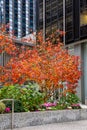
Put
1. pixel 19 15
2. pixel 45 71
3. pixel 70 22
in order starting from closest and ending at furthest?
pixel 45 71 → pixel 70 22 → pixel 19 15

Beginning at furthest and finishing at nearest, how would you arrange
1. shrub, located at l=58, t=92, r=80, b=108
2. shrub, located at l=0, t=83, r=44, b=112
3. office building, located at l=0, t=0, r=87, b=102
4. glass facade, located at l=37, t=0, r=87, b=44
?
office building, located at l=0, t=0, r=87, b=102 → glass facade, located at l=37, t=0, r=87, b=44 → shrub, located at l=58, t=92, r=80, b=108 → shrub, located at l=0, t=83, r=44, b=112

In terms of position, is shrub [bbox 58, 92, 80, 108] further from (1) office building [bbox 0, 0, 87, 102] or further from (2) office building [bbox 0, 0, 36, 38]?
(2) office building [bbox 0, 0, 36, 38]

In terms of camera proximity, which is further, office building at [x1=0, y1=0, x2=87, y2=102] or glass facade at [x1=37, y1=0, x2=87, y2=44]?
office building at [x1=0, y1=0, x2=87, y2=102]

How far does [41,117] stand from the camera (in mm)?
15688

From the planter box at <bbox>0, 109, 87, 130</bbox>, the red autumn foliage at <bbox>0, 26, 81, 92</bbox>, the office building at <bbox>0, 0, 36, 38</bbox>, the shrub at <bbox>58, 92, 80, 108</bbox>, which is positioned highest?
the office building at <bbox>0, 0, 36, 38</bbox>

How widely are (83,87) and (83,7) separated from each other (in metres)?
9.18

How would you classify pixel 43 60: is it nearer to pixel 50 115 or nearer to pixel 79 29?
pixel 50 115

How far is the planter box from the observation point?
46.7 ft

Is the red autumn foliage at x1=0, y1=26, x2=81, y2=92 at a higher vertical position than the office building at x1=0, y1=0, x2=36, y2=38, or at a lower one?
lower

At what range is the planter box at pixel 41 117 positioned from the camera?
14.2 meters

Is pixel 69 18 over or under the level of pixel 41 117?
over

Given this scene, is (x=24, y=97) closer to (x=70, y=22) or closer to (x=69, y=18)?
(x=70, y=22)

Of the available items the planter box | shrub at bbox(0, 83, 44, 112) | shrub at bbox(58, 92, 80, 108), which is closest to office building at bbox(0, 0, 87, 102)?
shrub at bbox(58, 92, 80, 108)

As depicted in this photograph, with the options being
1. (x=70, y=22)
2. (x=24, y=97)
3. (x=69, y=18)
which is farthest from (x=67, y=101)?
(x=69, y=18)
